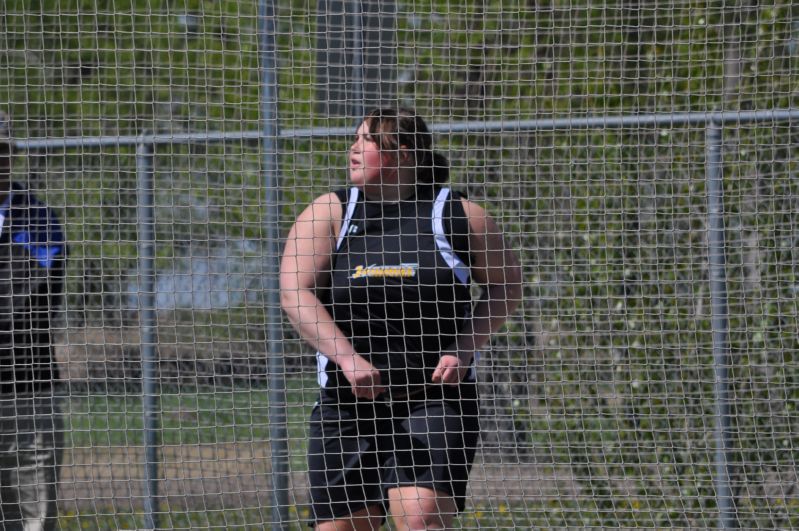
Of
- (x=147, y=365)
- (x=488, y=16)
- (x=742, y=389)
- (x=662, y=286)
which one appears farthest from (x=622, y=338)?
(x=147, y=365)

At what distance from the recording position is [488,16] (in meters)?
4.52

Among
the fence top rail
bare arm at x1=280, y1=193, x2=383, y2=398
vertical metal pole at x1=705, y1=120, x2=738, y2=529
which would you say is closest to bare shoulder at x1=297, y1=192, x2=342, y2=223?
bare arm at x1=280, y1=193, x2=383, y2=398

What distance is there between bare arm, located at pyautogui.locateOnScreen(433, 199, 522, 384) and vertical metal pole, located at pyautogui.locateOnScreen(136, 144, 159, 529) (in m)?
1.32

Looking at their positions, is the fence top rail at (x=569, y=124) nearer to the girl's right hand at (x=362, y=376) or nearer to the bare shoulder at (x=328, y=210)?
the bare shoulder at (x=328, y=210)

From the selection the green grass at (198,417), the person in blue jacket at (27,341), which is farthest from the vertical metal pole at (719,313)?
the person in blue jacket at (27,341)

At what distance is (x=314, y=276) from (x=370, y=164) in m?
0.39

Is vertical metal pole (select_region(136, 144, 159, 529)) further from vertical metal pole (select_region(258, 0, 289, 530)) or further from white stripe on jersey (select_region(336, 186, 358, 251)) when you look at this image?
white stripe on jersey (select_region(336, 186, 358, 251))

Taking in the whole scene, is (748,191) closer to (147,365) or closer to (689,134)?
(689,134)

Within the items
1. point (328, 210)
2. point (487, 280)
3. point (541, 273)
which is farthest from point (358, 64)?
point (541, 273)

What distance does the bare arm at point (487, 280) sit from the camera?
9.56 feet

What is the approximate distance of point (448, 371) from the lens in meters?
2.76

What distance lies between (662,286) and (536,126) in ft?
2.96

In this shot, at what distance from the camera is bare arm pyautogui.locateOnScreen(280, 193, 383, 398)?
2.86m

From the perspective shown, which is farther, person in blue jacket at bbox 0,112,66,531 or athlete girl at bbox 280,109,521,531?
person in blue jacket at bbox 0,112,66,531
